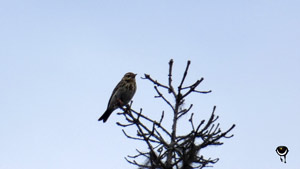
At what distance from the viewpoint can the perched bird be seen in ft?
34.0

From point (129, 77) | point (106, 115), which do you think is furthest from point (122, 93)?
point (106, 115)

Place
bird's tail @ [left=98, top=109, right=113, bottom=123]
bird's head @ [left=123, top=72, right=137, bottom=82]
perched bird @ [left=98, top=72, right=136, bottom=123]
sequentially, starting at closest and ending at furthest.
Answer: perched bird @ [left=98, top=72, right=136, bottom=123] → bird's tail @ [left=98, top=109, right=113, bottom=123] → bird's head @ [left=123, top=72, right=137, bottom=82]

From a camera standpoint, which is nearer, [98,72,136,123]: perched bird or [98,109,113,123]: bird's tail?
[98,72,136,123]: perched bird

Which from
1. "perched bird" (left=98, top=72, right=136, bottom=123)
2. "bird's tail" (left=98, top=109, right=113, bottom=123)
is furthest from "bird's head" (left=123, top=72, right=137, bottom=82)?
"bird's tail" (left=98, top=109, right=113, bottom=123)

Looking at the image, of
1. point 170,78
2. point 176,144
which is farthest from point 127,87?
point 176,144

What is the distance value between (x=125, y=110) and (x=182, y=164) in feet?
4.28

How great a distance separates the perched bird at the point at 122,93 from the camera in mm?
10367

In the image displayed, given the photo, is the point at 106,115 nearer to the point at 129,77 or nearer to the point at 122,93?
the point at 122,93

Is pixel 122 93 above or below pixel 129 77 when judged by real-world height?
below

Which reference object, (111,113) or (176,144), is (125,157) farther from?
(111,113)

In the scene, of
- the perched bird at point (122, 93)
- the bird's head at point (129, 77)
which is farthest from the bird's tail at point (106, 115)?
the bird's head at point (129, 77)

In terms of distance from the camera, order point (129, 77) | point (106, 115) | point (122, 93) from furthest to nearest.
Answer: point (129, 77) → point (106, 115) → point (122, 93)

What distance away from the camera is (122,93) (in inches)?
409

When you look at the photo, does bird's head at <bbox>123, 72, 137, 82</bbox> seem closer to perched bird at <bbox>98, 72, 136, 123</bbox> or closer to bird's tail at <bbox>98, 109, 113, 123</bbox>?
perched bird at <bbox>98, 72, 136, 123</bbox>
